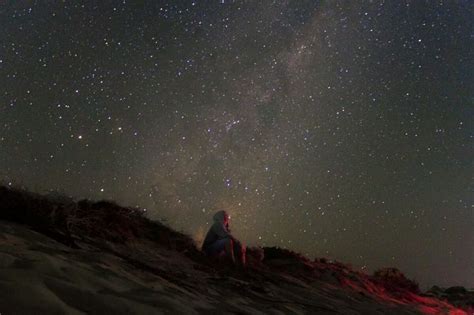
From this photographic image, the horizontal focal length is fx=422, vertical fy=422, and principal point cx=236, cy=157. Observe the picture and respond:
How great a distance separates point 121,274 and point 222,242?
12.7ft

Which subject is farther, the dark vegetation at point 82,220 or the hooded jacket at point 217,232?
the hooded jacket at point 217,232

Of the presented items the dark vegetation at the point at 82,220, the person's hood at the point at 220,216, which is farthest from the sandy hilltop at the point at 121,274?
the person's hood at the point at 220,216

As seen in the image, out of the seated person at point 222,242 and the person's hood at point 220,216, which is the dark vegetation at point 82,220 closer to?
the seated person at point 222,242

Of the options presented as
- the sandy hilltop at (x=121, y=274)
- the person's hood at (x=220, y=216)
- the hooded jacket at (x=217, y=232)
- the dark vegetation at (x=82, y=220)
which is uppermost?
the person's hood at (x=220, y=216)

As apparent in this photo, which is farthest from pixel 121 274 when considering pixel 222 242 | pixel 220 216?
pixel 220 216

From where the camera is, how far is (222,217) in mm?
7824

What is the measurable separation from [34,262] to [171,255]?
3.85 metres

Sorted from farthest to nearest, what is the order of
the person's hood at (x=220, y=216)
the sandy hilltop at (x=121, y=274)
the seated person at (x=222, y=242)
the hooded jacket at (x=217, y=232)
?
the person's hood at (x=220, y=216)
the hooded jacket at (x=217, y=232)
the seated person at (x=222, y=242)
the sandy hilltop at (x=121, y=274)

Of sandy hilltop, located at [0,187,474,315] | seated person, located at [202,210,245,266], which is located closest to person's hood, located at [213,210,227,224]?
seated person, located at [202,210,245,266]

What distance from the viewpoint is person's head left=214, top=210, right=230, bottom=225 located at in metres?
7.77

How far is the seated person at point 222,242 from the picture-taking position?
713 centimetres

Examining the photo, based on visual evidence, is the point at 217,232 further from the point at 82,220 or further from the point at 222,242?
the point at 82,220

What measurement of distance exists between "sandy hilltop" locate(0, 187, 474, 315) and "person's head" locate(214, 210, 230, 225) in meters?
0.70

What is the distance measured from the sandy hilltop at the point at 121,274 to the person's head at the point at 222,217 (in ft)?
2.28
